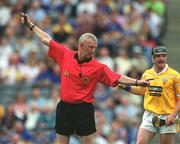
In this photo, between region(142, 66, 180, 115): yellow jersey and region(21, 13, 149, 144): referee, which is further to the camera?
region(142, 66, 180, 115): yellow jersey

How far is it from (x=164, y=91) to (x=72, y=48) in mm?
8599

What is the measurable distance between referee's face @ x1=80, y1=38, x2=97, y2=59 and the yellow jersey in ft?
3.33

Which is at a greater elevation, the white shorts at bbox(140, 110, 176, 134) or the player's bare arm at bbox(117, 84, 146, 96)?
the player's bare arm at bbox(117, 84, 146, 96)

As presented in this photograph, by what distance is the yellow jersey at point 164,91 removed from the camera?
12.7 metres

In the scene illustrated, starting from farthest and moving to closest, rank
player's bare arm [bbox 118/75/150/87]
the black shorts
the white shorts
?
the white shorts, the black shorts, player's bare arm [bbox 118/75/150/87]

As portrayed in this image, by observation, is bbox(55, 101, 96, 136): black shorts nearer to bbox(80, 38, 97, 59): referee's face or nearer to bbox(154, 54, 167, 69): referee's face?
bbox(80, 38, 97, 59): referee's face

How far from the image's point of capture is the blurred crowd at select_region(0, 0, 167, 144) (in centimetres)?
1909

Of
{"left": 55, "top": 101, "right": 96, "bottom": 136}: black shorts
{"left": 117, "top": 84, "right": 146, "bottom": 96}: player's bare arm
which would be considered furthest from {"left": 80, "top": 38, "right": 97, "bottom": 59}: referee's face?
{"left": 117, "top": 84, "right": 146, "bottom": 96}: player's bare arm

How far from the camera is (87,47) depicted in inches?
489

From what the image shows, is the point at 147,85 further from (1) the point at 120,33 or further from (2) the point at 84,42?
(1) the point at 120,33

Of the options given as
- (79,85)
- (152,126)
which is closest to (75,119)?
(79,85)

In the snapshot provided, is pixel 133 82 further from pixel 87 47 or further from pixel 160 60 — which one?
pixel 87 47

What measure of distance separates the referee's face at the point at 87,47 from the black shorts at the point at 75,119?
0.75 m

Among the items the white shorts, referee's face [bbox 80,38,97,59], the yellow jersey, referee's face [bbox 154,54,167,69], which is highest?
referee's face [bbox 80,38,97,59]
